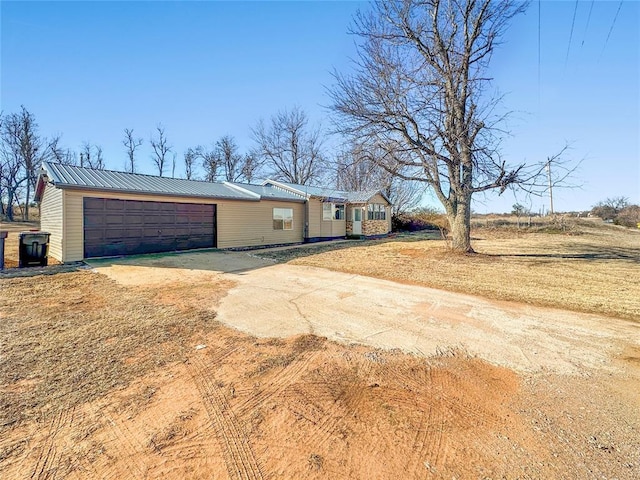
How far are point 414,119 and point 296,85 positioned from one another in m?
5.65

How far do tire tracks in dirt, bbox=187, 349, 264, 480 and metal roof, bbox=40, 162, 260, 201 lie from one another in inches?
355

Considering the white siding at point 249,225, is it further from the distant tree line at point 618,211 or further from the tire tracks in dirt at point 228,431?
the distant tree line at point 618,211

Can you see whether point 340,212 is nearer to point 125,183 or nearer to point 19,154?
point 125,183

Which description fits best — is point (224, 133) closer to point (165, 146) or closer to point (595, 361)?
point (165, 146)

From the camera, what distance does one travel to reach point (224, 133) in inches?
1453

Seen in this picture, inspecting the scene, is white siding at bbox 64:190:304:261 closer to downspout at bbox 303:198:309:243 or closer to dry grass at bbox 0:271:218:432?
downspout at bbox 303:198:309:243

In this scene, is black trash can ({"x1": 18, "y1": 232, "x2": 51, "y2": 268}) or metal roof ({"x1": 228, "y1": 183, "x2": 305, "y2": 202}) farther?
metal roof ({"x1": 228, "y1": 183, "x2": 305, "y2": 202})

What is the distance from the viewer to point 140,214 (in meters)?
10.4

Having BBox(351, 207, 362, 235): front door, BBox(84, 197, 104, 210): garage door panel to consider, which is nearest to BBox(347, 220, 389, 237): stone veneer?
BBox(351, 207, 362, 235): front door

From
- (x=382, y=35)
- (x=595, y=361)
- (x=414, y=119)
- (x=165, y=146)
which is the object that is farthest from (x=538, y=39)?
(x=165, y=146)

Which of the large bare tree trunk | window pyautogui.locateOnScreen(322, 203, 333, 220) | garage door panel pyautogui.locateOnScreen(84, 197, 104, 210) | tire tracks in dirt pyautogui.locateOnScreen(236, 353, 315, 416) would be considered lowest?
tire tracks in dirt pyautogui.locateOnScreen(236, 353, 315, 416)

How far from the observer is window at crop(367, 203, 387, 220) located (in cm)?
2046

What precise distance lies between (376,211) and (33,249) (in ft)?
59.5

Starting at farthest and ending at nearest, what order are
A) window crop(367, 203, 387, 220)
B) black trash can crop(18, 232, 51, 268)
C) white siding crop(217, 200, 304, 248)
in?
window crop(367, 203, 387, 220) < white siding crop(217, 200, 304, 248) < black trash can crop(18, 232, 51, 268)
